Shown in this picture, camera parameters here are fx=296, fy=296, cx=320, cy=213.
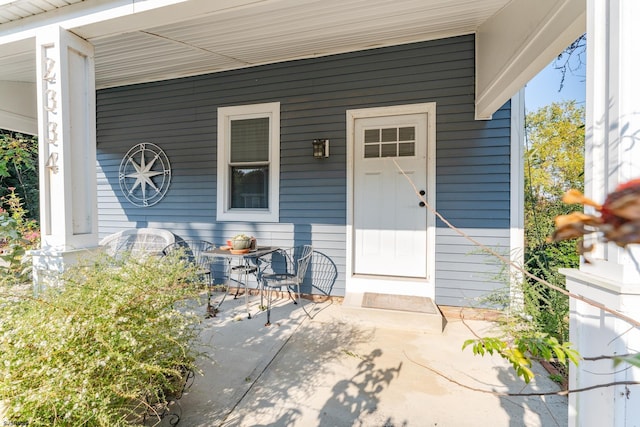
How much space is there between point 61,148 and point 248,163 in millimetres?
2103

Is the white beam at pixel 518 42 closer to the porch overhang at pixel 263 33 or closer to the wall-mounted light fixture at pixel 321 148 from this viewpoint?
the porch overhang at pixel 263 33

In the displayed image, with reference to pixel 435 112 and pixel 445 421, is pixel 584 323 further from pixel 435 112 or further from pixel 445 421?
pixel 435 112

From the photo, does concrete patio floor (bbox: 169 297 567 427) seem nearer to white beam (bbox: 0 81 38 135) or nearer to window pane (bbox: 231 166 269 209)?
window pane (bbox: 231 166 269 209)

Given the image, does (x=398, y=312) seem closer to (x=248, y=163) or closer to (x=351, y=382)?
(x=351, y=382)

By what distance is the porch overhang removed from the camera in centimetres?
207

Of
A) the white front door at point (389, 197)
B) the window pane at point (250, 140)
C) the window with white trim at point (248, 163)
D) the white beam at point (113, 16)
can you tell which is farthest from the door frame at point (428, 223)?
the white beam at point (113, 16)

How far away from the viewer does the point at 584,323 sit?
3.86 feet

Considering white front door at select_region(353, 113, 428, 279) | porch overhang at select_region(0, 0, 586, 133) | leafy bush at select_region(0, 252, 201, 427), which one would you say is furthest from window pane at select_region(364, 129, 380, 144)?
leafy bush at select_region(0, 252, 201, 427)

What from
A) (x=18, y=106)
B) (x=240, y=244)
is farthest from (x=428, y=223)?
(x=18, y=106)

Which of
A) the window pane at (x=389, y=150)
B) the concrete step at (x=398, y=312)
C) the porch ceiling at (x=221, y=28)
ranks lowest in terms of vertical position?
the concrete step at (x=398, y=312)

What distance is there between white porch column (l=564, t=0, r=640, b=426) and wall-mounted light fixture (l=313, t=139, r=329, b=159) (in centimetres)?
270

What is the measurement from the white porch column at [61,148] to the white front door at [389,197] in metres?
2.73

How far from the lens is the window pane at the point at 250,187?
162 inches

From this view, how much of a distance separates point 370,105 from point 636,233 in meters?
3.50
